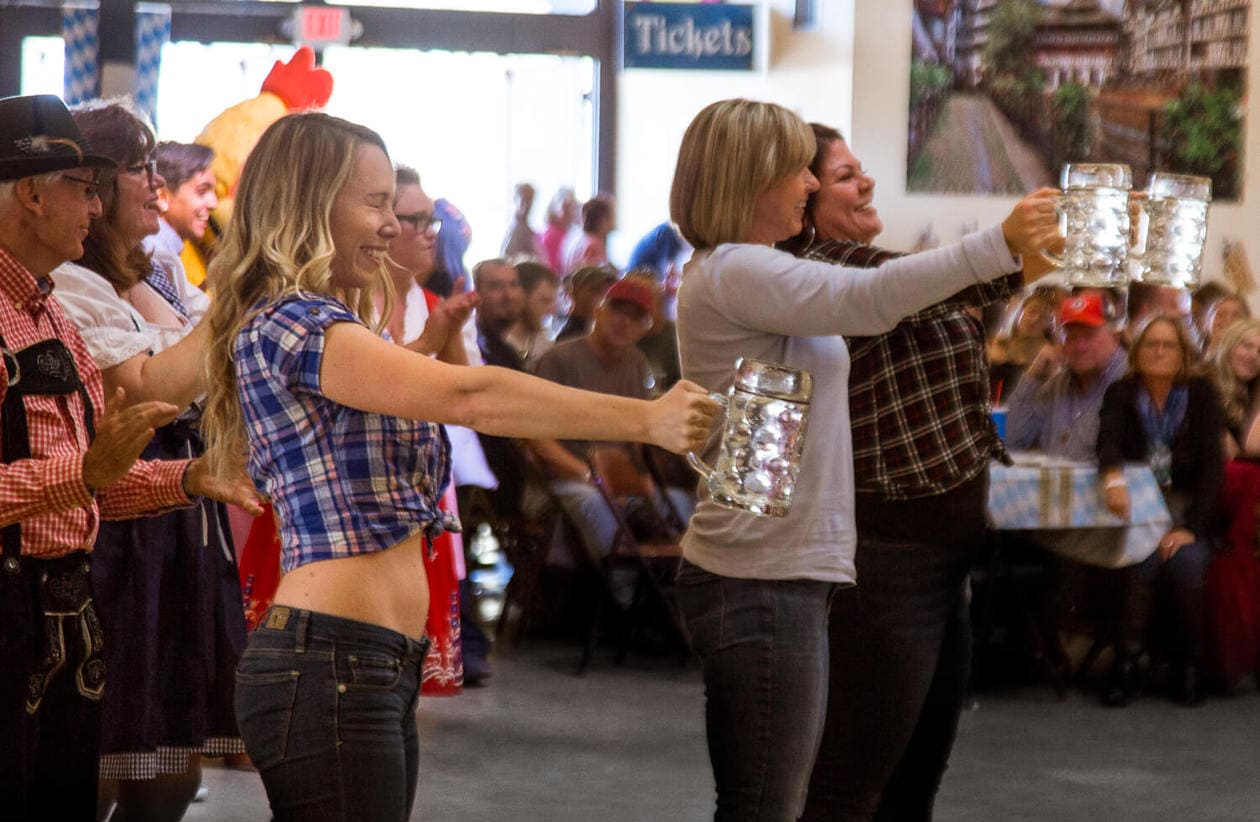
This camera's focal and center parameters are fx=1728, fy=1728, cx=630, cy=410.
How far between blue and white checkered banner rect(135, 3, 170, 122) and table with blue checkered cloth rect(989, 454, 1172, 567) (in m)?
5.90

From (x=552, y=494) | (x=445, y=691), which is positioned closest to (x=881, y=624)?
(x=445, y=691)

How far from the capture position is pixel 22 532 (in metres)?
2.36

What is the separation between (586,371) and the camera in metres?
6.52

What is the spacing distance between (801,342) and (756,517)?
0.26 m

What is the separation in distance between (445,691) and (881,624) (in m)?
2.73

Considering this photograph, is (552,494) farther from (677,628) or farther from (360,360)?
(360,360)

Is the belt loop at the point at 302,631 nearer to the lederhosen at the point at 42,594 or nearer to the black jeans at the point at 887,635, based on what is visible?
the lederhosen at the point at 42,594

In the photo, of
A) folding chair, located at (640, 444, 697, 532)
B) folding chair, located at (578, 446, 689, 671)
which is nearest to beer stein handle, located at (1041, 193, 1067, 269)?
folding chair, located at (578, 446, 689, 671)

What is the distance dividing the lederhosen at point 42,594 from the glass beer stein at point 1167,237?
1.51 meters

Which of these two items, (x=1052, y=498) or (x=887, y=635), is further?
(x=1052, y=498)

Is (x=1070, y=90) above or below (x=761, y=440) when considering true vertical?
above

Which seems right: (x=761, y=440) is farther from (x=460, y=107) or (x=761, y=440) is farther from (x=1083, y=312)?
(x=460, y=107)

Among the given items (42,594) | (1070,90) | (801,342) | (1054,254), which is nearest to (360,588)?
(42,594)

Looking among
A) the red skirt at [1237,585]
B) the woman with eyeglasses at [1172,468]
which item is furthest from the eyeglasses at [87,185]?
the red skirt at [1237,585]
